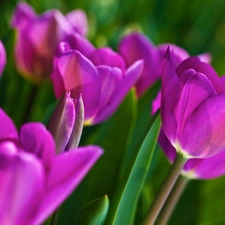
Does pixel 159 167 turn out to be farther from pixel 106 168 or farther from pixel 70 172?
pixel 70 172

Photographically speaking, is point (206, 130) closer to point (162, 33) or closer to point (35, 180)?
point (35, 180)

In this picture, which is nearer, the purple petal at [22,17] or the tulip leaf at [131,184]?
the tulip leaf at [131,184]

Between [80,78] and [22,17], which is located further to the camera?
[22,17]

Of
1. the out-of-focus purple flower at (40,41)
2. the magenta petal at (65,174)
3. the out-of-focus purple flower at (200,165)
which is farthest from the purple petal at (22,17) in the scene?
the magenta petal at (65,174)

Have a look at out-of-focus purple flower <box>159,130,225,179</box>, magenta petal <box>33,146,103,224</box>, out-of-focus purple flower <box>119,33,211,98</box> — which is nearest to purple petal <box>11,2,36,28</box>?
out-of-focus purple flower <box>119,33,211,98</box>

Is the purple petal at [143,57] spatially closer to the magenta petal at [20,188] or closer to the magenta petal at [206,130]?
the magenta petal at [206,130]

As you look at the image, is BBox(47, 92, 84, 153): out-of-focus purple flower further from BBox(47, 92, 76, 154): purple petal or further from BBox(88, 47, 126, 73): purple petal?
BBox(88, 47, 126, 73): purple petal

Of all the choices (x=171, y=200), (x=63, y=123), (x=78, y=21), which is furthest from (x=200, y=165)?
(x=78, y=21)
